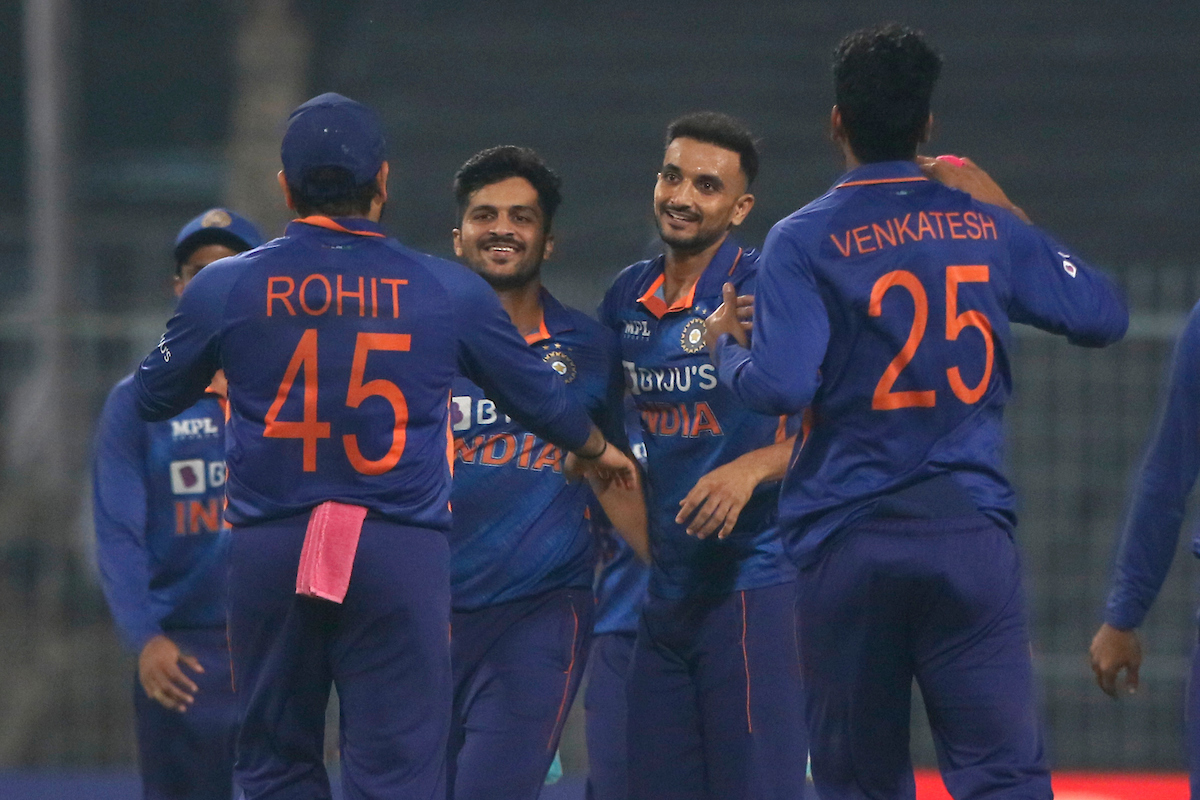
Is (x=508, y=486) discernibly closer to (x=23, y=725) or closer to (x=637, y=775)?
(x=637, y=775)

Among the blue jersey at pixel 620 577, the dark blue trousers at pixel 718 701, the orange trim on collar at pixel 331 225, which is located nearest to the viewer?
the orange trim on collar at pixel 331 225

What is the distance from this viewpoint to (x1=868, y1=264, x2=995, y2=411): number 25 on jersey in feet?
11.1

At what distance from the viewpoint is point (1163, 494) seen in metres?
3.60

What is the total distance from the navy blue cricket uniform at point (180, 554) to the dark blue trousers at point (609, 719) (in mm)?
1015

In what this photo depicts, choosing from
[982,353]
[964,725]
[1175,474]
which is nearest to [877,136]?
[982,353]

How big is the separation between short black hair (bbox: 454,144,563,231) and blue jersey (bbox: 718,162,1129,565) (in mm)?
1241

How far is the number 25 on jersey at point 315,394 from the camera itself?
345cm

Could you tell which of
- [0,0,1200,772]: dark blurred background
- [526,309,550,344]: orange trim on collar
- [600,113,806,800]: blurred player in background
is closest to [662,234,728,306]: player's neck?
[600,113,806,800]: blurred player in background

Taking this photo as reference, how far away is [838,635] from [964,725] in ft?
0.99

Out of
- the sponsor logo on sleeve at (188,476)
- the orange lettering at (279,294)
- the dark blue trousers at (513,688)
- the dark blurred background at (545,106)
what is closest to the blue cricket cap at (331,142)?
the orange lettering at (279,294)

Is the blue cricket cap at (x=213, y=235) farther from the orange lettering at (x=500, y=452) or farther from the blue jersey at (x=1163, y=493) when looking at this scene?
the blue jersey at (x=1163, y=493)

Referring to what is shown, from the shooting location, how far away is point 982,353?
343 centimetres

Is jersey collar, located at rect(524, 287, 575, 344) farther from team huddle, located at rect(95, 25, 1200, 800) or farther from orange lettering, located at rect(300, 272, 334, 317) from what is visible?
orange lettering, located at rect(300, 272, 334, 317)

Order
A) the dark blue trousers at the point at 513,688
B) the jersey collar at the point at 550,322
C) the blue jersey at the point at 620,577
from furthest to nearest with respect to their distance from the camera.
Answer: the blue jersey at the point at 620,577 → the jersey collar at the point at 550,322 → the dark blue trousers at the point at 513,688
